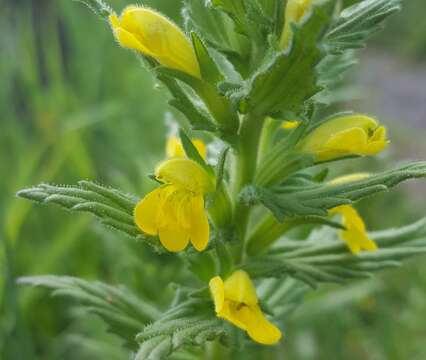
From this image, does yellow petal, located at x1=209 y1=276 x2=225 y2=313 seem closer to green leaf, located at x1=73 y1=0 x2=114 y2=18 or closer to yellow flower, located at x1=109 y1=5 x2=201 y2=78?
yellow flower, located at x1=109 y1=5 x2=201 y2=78

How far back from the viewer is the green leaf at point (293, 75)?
3.26 ft

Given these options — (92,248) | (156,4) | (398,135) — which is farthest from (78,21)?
(398,135)

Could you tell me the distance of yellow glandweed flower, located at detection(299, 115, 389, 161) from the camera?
127cm

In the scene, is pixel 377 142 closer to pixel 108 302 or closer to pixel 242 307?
pixel 242 307

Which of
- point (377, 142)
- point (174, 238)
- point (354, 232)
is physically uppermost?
point (174, 238)

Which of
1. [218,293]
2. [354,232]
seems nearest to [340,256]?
[354,232]

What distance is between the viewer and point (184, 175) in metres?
1.25

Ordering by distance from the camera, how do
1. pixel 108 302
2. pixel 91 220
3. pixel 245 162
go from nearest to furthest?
pixel 245 162
pixel 108 302
pixel 91 220

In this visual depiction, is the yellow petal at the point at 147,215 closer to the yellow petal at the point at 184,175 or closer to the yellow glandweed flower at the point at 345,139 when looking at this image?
the yellow petal at the point at 184,175

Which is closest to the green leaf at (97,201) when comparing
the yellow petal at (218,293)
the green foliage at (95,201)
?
the green foliage at (95,201)

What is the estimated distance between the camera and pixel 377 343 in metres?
2.65

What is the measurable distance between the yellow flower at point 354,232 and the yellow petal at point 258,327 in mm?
285

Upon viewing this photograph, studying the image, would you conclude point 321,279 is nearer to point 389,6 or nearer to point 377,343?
point 389,6

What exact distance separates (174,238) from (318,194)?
Answer: 292 millimetres
